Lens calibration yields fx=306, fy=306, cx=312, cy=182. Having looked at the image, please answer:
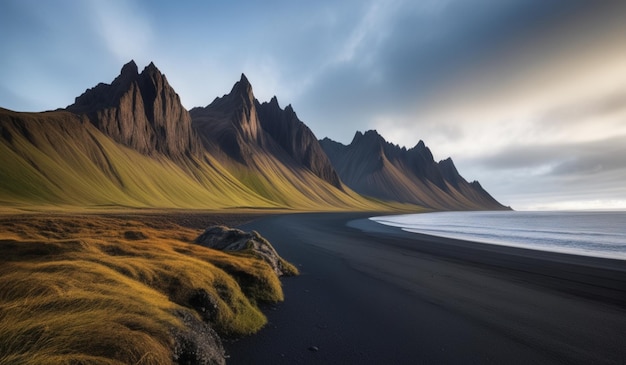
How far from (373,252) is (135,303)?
2257cm

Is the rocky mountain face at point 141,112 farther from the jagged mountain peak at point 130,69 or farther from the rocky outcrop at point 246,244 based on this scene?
the rocky outcrop at point 246,244

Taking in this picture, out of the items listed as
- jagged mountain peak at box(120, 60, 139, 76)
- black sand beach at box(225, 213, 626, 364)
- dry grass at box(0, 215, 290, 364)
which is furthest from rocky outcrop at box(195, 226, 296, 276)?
jagged mountain peak at box(120, 60, 139, 76)

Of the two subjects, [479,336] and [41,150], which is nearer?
[479,336]

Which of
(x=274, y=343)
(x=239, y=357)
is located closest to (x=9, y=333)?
(x=239, y=357)

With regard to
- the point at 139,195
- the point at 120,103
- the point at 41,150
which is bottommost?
the point at 139,195

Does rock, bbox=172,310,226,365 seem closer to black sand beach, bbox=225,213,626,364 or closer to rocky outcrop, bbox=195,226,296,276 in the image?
black sand beach, bbox=225,213,626,364

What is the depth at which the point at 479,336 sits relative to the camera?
9.91 m

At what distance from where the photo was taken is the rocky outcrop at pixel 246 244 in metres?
17.3

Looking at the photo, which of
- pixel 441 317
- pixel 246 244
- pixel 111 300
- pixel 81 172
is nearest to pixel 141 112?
pixel 81 172

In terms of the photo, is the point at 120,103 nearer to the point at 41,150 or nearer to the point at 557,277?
the point at 41,150

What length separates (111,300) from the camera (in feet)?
23.5

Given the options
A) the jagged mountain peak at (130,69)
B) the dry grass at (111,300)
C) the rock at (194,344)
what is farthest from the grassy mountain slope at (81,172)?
the rock at (194,344)

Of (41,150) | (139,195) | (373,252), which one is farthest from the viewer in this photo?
(139,195)

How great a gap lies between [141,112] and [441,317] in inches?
6593
